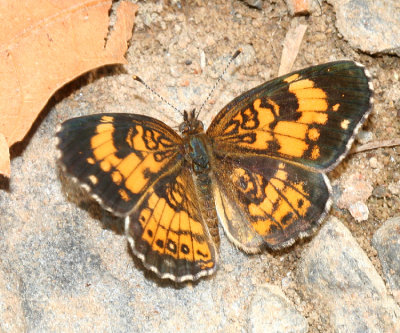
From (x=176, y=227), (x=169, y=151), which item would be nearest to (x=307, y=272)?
(x=176, y=227)

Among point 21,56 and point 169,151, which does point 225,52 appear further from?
point 21,56

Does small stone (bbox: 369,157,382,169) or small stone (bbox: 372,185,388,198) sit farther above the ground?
small stone (bbox: 369,157,382,169)

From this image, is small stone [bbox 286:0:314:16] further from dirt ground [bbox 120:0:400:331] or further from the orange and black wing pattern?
the orange and black wing pattern

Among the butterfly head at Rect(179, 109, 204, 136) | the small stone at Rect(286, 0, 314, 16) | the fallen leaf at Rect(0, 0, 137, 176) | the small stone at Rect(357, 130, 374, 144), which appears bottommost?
the small stone at Rect(357, 130, 374, 144)

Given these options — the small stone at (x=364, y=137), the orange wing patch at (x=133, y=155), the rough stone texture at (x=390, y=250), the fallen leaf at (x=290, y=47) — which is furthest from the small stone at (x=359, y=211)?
the orange wing patch at (x=133, y=155)

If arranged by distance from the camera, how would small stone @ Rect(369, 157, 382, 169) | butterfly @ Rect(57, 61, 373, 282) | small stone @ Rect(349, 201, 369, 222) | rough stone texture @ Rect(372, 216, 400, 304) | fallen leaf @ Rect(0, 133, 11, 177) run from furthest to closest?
small stone @ Rect(369, 157, 382, 169) < small stone @ Rect(349, 201, 369, 222) < rough stone texture @ Rect(372, 216, 400, 304) < fallen leaf @ Rect(0, 133, 11, 177) < butterfly @ Rect(57, 61, 373, 282)

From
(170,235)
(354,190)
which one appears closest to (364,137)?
(354,190)

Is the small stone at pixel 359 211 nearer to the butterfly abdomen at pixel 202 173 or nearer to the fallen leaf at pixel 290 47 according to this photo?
the butterfly abdomen at pixel 202 173

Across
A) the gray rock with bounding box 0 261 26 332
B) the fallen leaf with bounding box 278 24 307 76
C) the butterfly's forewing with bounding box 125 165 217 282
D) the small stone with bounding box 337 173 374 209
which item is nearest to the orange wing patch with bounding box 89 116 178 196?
the butterfly's forewing with bounding box 125 165 217 282
